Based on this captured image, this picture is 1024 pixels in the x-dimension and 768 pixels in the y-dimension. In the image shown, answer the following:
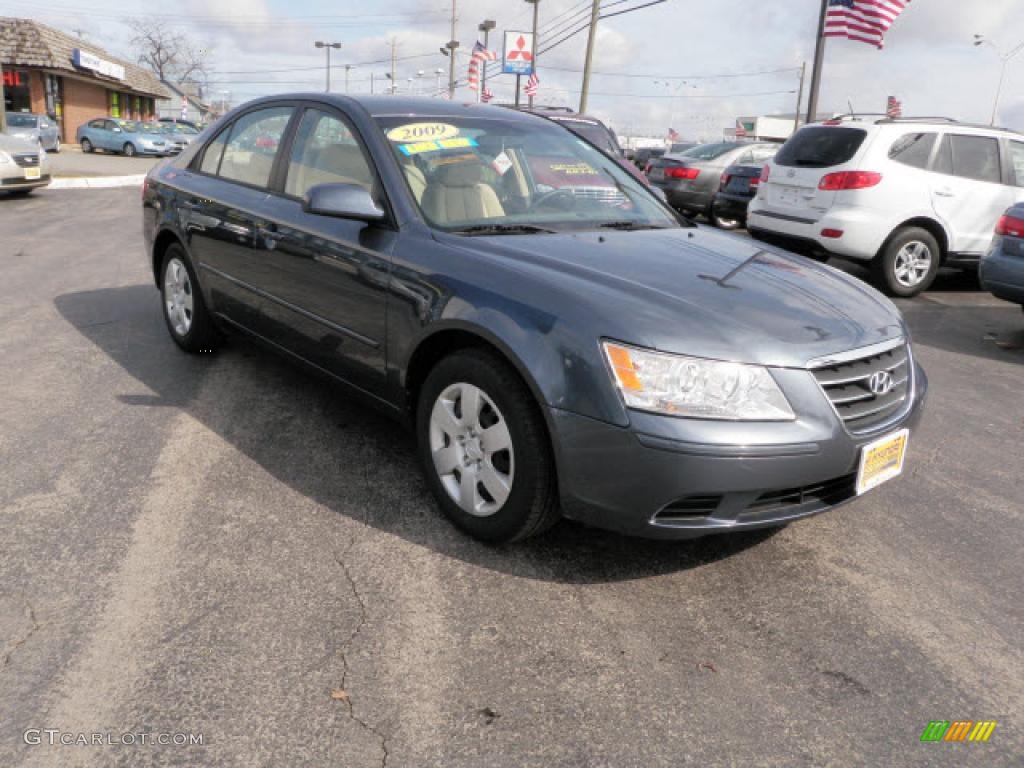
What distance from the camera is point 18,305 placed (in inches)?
261

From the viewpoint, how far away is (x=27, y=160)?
46.9 ft

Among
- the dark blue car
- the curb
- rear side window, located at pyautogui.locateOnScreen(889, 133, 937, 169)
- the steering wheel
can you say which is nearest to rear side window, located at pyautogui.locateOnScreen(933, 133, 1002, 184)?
rear side window, located at pyautogui.locateOnScreen(889, 133, 937, 169)

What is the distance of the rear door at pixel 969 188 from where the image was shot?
27.2ft

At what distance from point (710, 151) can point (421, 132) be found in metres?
11.5

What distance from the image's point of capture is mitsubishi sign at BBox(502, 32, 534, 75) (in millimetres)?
37750

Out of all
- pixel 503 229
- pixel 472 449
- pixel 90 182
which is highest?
pixel 503 229

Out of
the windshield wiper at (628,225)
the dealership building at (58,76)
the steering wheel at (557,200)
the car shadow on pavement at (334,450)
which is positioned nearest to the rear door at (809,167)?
the windshield wiper at (628,225)

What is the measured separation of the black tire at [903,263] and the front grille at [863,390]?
575cm

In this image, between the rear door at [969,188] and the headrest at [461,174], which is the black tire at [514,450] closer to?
the headrest at [461,174]

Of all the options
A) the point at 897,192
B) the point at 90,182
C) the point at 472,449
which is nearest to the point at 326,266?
the point at 472,449

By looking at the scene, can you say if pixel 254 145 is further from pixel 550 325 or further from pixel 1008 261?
pixel 1008 261

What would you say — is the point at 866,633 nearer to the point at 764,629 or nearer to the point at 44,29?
the point at 764,629

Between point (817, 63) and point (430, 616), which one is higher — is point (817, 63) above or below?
above

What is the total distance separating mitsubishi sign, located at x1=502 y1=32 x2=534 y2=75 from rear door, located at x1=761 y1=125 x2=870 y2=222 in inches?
1215
